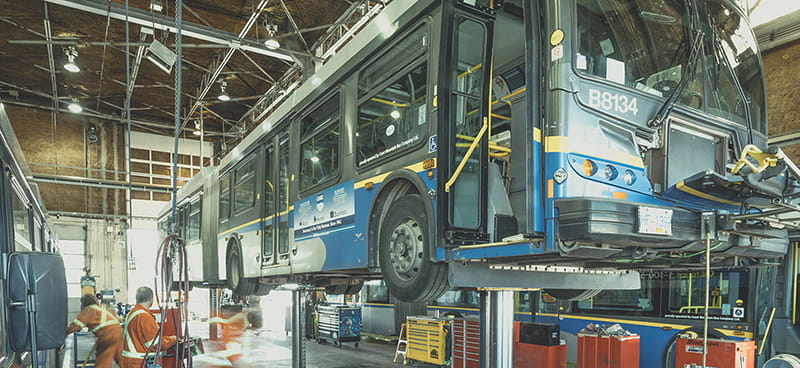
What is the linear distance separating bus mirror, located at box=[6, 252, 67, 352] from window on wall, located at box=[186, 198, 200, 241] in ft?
30.0

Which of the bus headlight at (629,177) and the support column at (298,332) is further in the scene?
the support column at (298,332)

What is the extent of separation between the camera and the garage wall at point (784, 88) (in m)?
7.92

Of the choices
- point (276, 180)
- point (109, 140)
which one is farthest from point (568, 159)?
point (109, 140)

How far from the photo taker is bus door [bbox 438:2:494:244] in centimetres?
339

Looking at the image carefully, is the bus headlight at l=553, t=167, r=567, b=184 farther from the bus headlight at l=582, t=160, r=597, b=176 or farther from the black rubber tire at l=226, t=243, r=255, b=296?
the black rubber tire at l=226, t=243, r=255, b=296

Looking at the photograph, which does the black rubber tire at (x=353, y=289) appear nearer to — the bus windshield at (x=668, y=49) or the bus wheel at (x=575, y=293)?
the bus wheel at (x=575, y=293)

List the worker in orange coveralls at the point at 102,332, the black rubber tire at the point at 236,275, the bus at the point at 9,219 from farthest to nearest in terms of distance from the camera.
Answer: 1. the black rubber tire at the point at 236,275
2. the worker in orange coveralls at the point at 102,332
3. the bus at the point at 9,219

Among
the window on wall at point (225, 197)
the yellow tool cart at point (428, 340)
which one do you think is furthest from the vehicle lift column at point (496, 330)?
the yellow tool cart at point (428, 340)

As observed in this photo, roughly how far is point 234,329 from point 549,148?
16986 mm

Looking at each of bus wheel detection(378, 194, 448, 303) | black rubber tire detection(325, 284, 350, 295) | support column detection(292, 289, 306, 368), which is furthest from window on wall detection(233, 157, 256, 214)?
bus wheel detection(378, 194, 448, 303)

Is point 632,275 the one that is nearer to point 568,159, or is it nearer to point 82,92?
point 568,159

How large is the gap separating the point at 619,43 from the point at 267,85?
14687 mm

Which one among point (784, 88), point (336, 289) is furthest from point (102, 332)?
point (784, 88)

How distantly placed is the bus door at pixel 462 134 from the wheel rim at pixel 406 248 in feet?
1.00
